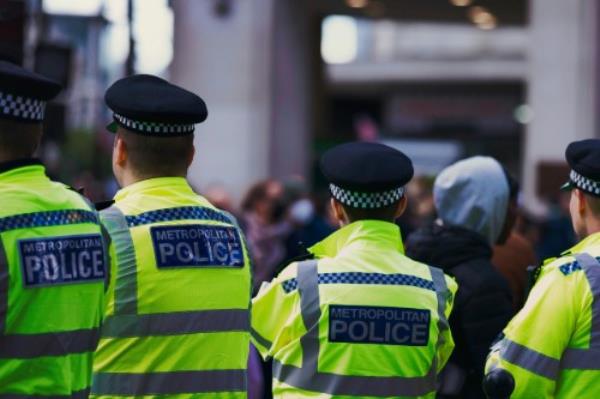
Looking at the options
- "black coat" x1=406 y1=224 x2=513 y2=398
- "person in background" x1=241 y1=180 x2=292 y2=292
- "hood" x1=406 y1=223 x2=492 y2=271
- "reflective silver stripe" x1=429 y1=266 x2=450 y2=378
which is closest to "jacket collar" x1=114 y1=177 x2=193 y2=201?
"reflective silver stripe" x1=429 y1=266 x2=450 y2=378

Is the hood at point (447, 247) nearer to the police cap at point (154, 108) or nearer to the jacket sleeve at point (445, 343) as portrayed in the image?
the jacket sleeve at point (445, 343)

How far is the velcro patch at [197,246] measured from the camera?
16.1 ft

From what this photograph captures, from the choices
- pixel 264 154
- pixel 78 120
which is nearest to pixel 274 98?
pixel 264 154

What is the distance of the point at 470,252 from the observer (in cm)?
671

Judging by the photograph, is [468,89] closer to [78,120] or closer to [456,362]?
[78,120]

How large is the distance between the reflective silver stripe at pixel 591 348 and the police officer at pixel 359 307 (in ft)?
1.71

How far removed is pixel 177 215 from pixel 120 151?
0.30m

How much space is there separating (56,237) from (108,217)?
18.5 inches

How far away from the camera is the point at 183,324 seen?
4.91 meters

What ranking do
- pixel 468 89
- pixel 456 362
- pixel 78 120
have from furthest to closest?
pixel 468 89, pixel 78 120, pixel 456 362

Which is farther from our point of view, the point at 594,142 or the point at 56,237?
the point at 594,142

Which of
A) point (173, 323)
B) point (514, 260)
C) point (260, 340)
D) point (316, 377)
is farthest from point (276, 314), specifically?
point (514, 260)

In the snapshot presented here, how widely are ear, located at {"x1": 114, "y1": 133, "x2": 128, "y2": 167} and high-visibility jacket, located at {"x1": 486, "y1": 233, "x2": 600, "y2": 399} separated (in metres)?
1.51

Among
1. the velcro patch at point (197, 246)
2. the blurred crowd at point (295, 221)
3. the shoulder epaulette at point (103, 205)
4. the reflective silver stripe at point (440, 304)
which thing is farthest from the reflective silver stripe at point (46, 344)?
the blurred crowd at point (295, 221)
